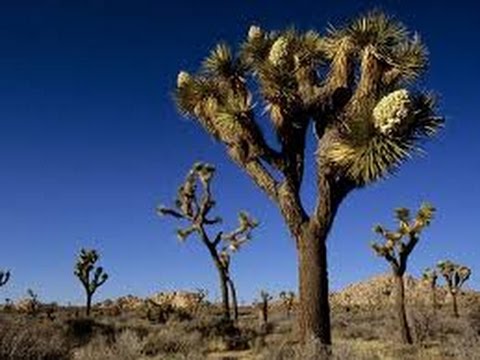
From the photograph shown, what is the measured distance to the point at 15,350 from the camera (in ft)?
34.7

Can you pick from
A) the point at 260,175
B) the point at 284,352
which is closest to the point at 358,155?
the point at 260,175

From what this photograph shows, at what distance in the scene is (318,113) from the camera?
1438cm

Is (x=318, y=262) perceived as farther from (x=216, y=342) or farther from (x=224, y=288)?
(x=224, y=288)

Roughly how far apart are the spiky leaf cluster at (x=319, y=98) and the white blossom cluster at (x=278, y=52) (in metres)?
0.02

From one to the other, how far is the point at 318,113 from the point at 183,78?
9.66ft

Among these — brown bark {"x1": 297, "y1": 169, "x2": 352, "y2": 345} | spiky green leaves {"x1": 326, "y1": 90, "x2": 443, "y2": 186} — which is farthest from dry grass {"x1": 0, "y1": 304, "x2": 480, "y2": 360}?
spiky green leaves {"x1": 326, "y1": 90, "x2": 443, "y2": 186}

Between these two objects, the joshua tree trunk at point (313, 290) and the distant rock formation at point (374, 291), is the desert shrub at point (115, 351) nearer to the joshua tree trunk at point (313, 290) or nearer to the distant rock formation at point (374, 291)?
the joshua tree trunk at point (313, 290)

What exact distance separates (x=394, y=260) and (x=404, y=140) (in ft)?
31.5

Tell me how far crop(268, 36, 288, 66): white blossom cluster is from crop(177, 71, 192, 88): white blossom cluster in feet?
5.91

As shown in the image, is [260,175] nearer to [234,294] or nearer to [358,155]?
[358,155]

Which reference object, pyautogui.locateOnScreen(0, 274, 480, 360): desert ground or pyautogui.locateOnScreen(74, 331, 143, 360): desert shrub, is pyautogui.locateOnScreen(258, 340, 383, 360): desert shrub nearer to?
pyautogui.locateOnScreen(0, 274, 480, 360): desert ground

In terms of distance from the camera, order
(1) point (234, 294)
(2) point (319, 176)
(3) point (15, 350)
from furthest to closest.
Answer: (1) point (234, 294), (2) point (319, 176), (3) point (15, 350)

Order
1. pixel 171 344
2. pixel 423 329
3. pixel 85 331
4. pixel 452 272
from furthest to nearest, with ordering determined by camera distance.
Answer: pixel 452 272 → pixel 423 329 → pixel 85 331 → pixel 171 344

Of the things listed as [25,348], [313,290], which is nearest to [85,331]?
[313,290]
